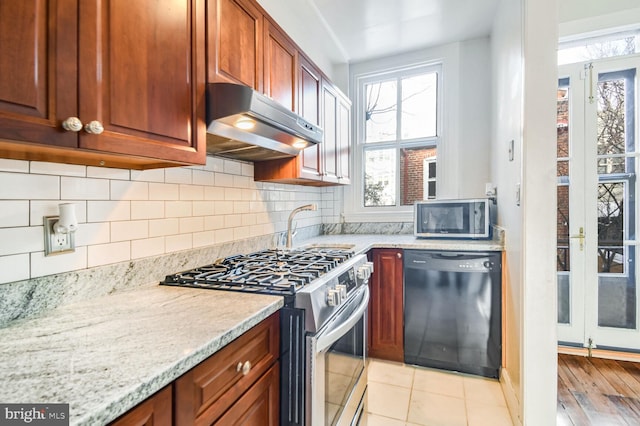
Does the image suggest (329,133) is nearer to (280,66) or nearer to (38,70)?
(280,66)

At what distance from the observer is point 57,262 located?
0.98m

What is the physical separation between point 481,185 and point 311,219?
1.54m

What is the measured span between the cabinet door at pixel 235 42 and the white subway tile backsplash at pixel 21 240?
760 millimetres

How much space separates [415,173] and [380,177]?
34cm

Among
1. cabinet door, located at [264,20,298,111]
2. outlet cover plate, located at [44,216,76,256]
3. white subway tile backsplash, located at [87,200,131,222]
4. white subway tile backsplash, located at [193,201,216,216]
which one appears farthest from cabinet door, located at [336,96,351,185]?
outlet cover plate, located at [44,216,76,256]

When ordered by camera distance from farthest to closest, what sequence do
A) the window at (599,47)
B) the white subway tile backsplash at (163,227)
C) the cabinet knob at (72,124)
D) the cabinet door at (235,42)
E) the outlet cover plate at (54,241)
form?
the window at (599,47) < the white subway tile backsplash at (163,227) < the cabinet door at (235,42) < the outlet cover plate at (54,241) < the cabinet knob at (72,124)

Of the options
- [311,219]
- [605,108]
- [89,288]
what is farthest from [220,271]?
[605,108]

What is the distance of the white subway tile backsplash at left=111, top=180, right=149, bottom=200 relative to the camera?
3.80 ft

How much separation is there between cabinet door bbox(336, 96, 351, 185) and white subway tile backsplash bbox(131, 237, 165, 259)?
5.26 ft

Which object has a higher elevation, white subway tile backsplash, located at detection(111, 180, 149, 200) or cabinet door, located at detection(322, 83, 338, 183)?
cabinet door, located at detection(322, 83, 338, 183)

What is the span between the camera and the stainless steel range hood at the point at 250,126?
1.14 metres

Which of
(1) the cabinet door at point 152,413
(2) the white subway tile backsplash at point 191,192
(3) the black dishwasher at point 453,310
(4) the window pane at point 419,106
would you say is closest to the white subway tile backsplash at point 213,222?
(2) the white subway tile backsplash at point 191,192

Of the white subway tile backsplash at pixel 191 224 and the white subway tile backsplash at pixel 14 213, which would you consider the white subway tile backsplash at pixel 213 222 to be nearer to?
the white subway tile backsplash at pixel 191 224

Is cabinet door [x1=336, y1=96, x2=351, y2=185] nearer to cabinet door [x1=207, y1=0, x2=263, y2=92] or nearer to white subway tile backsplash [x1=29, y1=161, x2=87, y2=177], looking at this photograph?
cabinet door [x1=207, y1=0, x2=263, y2=92]
